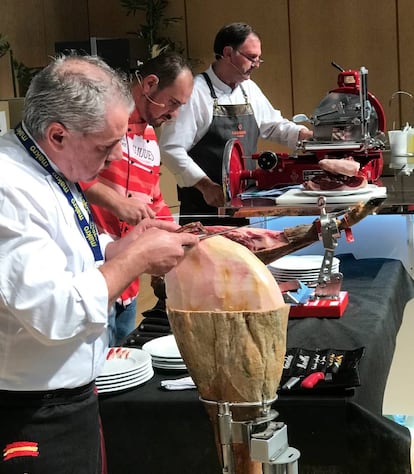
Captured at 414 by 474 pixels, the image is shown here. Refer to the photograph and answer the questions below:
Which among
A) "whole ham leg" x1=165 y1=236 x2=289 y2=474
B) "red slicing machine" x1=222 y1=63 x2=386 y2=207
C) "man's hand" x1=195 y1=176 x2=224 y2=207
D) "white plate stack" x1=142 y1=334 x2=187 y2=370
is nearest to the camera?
"whole ham leg" x1=165 y1=236 x2=289 y2=474

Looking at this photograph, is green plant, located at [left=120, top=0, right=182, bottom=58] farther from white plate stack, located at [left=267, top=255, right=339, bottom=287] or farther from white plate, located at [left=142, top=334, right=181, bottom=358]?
white plate, located at [left=142, top=334, right=181, bottom=358]

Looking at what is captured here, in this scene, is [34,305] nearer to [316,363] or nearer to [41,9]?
Result: [316,363]

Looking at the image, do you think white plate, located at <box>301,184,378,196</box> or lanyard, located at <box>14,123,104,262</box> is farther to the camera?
white plate, located at <box>301,184,378,196</box>

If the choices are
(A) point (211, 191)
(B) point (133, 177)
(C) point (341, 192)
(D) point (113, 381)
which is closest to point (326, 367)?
(D) point (113, 381)

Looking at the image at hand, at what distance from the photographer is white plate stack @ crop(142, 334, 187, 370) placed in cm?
195

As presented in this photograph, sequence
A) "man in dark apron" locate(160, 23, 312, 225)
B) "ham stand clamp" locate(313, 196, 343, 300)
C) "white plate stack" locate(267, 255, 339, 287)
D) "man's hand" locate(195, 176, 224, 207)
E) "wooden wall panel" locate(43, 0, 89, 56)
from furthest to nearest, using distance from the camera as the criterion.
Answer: "wooden wall panel" locate(43, 0, 89, 56)
"man in dark apron" locate(160, 23, 312, 225)
"man's hand" locate(195, 176, 224, 207)
"white plate stack" locate(267, 255, 339, 287)
"ham stand clamp" locate(313, 196, 343, 300)

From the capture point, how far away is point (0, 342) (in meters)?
1.44

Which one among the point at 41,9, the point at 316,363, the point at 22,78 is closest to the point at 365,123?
the point at 316,363

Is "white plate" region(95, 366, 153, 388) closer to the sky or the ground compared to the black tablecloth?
closer to the sky

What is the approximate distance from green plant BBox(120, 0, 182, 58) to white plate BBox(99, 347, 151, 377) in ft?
18.2

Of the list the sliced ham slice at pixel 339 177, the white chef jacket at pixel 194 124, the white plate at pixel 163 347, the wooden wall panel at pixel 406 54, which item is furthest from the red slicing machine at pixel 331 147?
the wooden wall panel at pixel 406 54

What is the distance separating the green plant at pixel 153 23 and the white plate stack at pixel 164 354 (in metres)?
5.45

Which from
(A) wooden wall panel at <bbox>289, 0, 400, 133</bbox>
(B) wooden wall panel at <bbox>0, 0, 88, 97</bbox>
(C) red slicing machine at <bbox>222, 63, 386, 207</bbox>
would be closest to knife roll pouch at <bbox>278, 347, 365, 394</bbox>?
(C) red slicing machine at <bbox>222, 63, 386, 207</bbox>

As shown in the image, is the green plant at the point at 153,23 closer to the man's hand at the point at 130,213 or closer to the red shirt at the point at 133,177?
the red shirt at the point at 133,177
